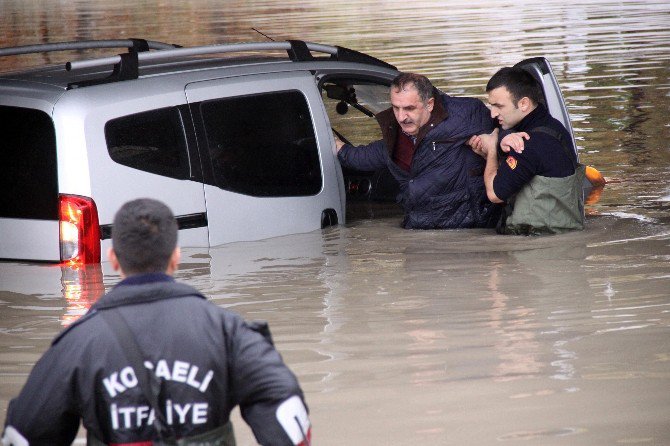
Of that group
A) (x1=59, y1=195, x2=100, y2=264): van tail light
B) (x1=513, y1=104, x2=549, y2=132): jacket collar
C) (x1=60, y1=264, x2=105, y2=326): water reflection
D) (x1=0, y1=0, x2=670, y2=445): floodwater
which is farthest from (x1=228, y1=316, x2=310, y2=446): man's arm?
(x1=513, y1=104, x2=549, y2=132): jacket collar

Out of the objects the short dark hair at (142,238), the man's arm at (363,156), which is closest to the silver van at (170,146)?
the man's arm at (363,156)

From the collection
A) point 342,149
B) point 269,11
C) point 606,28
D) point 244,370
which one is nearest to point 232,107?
point 342,149

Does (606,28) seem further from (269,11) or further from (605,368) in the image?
(605,368)

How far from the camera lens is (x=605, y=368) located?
5.21m

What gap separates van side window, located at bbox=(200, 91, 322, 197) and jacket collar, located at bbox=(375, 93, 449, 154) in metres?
0.55

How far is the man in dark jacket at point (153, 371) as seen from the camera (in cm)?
301

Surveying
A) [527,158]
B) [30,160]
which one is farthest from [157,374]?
[527,158]

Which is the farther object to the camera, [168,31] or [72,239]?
[168,31]

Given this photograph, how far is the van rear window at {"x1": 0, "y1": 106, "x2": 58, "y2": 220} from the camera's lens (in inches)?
233

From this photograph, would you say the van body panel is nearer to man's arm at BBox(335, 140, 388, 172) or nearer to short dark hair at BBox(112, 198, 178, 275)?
man's arm at BBox(335, 140, 388, 172)

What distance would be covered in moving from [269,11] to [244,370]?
35.1 m

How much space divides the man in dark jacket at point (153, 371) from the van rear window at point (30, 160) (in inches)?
115

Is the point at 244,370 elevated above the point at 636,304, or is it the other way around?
the point at 244,370

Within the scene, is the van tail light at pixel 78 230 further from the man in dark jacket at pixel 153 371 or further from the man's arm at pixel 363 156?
the man in dark jacket at pixel 153 371
